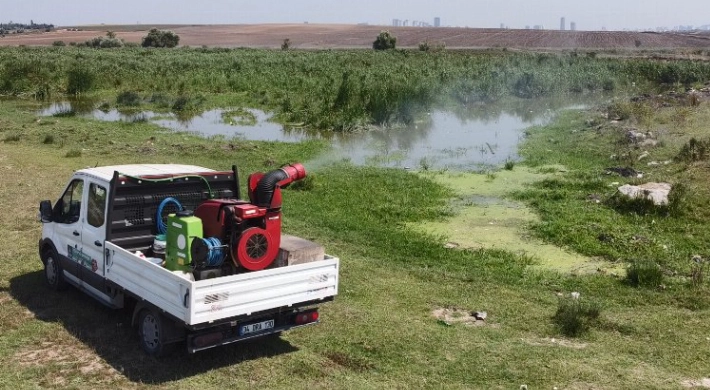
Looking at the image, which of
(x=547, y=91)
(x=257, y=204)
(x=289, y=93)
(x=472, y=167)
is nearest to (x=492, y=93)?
Result: (x=547, y=91)

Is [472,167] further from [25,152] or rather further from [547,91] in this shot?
[547,91]

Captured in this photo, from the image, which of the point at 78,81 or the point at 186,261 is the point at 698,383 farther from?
the point at 78,81

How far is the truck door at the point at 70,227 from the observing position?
8.64 m

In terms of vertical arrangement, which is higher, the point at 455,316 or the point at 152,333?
the point at 152,333

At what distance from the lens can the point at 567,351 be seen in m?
7.80

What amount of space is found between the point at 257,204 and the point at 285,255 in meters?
0.64

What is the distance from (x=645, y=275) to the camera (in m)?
10.1

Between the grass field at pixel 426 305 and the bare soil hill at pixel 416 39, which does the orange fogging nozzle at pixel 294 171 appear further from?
the bare soil hill at pixel 416 39

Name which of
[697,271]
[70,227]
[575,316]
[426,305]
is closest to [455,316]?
[426,305]

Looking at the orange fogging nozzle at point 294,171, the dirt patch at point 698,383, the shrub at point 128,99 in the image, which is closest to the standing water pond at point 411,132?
the shrub at point 128,99

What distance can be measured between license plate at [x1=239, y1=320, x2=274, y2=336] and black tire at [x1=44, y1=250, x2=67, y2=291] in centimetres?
338

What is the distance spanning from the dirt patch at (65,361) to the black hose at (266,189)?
225cm

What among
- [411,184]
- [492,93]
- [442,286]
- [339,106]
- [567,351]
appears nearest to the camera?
[567,351]

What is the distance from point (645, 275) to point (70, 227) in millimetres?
7808
